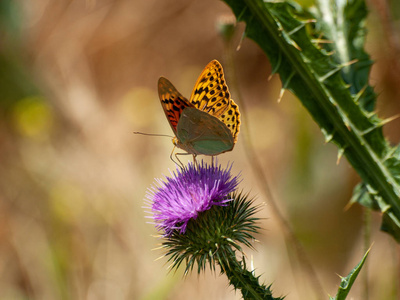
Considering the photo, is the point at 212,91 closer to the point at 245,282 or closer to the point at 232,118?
the point at 232,118

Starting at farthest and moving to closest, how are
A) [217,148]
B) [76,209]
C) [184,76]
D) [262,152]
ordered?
[184,76]
[262,152]
[76,209]
[217,148]

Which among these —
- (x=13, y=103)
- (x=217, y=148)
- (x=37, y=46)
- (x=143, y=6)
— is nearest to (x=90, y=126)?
(x=13, y=103)

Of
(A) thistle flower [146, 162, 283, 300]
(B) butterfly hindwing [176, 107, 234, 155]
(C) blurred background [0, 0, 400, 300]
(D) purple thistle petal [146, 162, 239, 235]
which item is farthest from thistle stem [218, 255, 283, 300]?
(C) blurred background [0, 0, 400, 300]

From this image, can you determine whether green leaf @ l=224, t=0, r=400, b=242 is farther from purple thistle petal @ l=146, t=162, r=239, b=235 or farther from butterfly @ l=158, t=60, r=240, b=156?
purple thistle petal @ l=146, t=162, r=239, b=235

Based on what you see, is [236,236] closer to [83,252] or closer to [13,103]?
[83,252]

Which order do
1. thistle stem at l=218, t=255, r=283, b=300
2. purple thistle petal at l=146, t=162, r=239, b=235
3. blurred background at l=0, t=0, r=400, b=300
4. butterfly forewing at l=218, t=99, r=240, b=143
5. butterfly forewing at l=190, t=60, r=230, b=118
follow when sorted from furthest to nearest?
blurred background at l=0, t=0, r=400, b=300
butterfly forewing at l=218, t=99, r=240, b=143
butterfly forewing at l=190, t=60, r=230, b=118
purple thistle petal at l=146, t=162, r=239, b=235
thistle stem at l=218, t=255, r=283, b=300

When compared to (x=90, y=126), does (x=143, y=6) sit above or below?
above

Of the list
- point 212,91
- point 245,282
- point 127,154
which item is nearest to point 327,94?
point 212,91
